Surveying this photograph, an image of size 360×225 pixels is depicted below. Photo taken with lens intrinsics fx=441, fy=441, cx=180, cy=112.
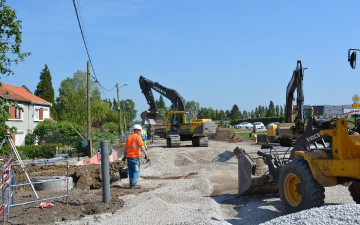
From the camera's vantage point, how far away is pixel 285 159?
935 cm

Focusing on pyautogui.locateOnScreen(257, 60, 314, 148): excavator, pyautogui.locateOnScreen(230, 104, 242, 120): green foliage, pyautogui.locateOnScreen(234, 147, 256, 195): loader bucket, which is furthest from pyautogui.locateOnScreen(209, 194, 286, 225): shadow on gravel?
pyautogui.locateOnScreen(230, 104, 242, 120): green foliage

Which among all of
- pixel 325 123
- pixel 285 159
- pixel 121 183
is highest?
pixel 325 123

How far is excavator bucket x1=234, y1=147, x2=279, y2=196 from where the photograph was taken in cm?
905

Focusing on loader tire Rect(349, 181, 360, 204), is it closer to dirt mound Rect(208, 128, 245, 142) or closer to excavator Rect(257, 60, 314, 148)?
excavator Rect(257, 60, 314, 148)

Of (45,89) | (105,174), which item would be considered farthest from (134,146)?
(45,89)

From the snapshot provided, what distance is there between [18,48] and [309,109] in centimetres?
1531

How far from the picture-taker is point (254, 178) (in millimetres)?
9055

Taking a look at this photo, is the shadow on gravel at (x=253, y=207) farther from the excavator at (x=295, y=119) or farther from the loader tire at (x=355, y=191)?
the excavator at (x=295, y=119)

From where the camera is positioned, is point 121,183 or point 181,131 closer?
point 121,183

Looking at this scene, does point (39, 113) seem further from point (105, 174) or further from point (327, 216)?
point (327, 216)

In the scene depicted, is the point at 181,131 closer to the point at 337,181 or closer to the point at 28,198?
the point at 28,198

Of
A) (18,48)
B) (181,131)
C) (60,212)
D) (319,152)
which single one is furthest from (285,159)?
(181,131)

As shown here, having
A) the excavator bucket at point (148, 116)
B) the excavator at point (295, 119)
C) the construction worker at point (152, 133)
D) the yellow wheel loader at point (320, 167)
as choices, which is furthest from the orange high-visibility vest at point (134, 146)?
the construction worker at point (152, 133)

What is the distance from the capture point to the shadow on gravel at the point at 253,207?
25.3 ft
